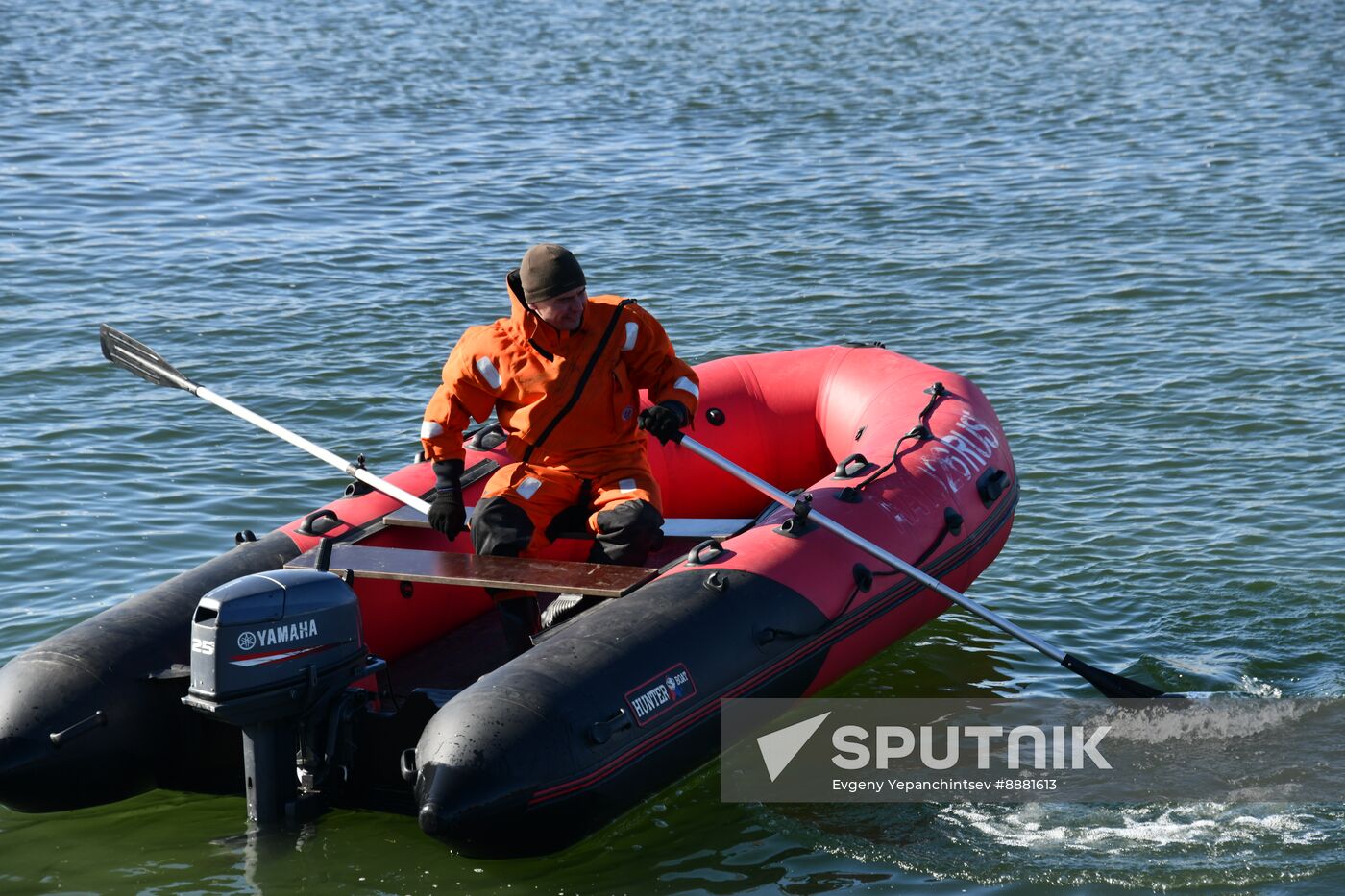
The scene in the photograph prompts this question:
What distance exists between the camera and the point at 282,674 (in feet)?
13.4

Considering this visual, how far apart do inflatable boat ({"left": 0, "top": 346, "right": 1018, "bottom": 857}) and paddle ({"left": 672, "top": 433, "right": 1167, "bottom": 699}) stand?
0.07m

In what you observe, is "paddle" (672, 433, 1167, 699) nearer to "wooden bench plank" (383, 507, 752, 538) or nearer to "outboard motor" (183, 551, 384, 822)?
"wooden bench plank" (383, 507, 752, 538)

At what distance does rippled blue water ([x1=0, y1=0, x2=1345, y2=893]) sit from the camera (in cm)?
449

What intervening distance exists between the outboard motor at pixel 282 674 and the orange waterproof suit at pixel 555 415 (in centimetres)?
74

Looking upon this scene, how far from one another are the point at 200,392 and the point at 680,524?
5.59 ft

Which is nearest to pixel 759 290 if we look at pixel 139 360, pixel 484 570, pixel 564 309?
pixel 139 360

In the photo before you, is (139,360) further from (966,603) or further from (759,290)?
(759,290)

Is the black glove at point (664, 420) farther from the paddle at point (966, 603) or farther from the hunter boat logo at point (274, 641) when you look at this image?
the hunter boat logo at point (274, 641)

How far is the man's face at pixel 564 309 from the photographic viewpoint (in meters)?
4.71

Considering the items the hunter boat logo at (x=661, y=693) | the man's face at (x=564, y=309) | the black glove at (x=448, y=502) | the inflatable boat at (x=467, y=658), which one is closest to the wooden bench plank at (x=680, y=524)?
the inflatable boat at (x=467, y=658)

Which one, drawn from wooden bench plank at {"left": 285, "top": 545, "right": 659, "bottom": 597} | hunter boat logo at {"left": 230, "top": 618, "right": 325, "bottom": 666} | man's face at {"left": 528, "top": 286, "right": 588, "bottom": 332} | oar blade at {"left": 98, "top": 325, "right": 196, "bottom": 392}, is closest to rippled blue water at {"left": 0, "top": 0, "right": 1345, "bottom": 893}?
hunter boat logo at {"left": 230, "top": 618, "right": 325, "bottom": 666}

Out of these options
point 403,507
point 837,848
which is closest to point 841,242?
point 403,507

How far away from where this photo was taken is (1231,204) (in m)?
11.1

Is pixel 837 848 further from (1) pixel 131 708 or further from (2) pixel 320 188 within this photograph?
(2) pixel 320 188
